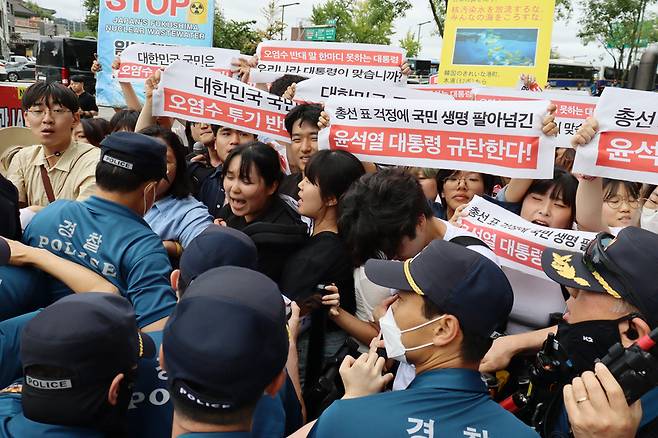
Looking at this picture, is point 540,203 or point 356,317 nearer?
point 356,317

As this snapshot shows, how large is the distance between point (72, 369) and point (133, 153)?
1.20 m

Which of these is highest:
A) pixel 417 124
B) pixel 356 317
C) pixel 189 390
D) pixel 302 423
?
pixel 417 124

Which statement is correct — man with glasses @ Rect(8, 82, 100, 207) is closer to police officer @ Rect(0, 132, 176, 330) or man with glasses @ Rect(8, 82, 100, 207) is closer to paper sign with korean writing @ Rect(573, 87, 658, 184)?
police officer @ Rect(0, 132, 176, 330)

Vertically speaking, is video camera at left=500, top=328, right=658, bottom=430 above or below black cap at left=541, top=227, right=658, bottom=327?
below

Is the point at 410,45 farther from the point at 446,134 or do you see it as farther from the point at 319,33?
the point at 446,134

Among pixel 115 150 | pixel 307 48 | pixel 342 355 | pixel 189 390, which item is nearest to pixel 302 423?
pixel 342 355

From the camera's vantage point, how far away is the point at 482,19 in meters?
7.53

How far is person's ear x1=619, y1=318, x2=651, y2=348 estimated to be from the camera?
1.64 m

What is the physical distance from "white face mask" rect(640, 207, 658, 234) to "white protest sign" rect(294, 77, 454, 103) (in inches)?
70.7

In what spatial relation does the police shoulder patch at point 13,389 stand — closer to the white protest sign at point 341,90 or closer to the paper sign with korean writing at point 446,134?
the paper sign with korean writing at point 446,134

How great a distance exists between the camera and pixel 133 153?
7.87 feet

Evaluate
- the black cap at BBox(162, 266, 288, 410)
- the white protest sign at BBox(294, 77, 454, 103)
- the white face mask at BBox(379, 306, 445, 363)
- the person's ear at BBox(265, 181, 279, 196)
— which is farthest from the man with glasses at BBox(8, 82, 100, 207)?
the black cap at BBox(162, 266, 288, 410)

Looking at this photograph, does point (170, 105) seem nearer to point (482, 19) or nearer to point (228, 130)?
point (228, 130)

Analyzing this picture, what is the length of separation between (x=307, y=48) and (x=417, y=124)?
3.59 meters
